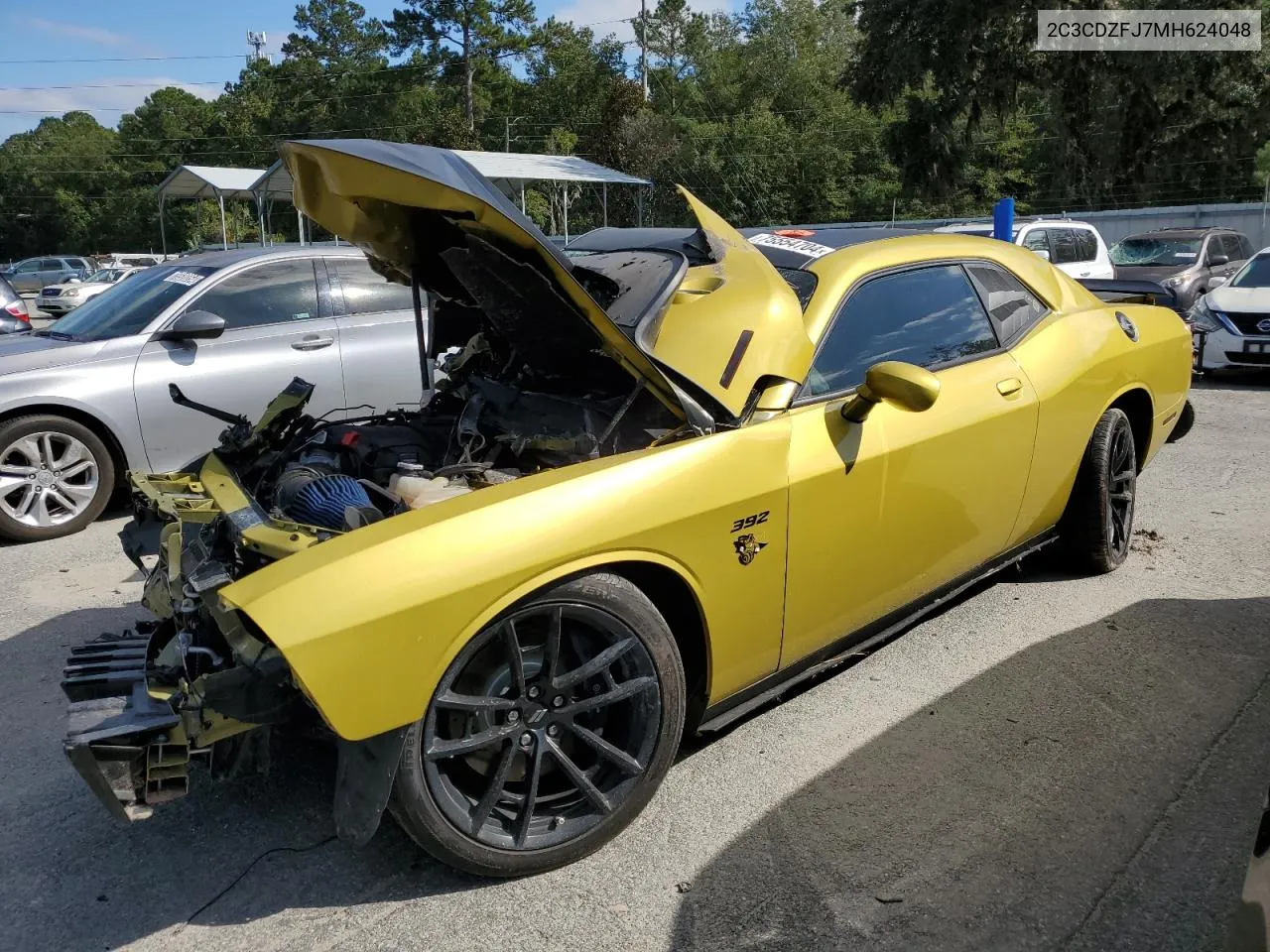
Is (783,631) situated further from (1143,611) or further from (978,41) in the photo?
(978,41)

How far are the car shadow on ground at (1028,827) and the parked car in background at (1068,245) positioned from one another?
10.4 m

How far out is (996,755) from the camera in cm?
311

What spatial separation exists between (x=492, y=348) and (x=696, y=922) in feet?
7.92

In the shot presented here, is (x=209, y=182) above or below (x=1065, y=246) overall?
above

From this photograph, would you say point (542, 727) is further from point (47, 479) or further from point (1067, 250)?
point (1067, 250)

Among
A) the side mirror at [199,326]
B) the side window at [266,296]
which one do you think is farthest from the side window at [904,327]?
the side window at [266,296]

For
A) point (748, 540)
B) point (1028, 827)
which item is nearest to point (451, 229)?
point (748, 540)

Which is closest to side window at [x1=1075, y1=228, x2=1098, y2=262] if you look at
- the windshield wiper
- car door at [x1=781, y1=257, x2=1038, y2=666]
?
car door at [x1=781, y1=257, x2=1038, y2=666]

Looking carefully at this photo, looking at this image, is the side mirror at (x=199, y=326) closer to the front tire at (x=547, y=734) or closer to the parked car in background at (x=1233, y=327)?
the front tire at (x=547, y=734)

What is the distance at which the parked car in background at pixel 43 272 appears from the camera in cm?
3417

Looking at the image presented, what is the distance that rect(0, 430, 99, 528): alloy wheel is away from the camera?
218 inches

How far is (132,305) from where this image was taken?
6172mm

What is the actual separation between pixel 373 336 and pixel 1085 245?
11308mm

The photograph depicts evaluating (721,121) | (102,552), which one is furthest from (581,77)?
(102,552)
